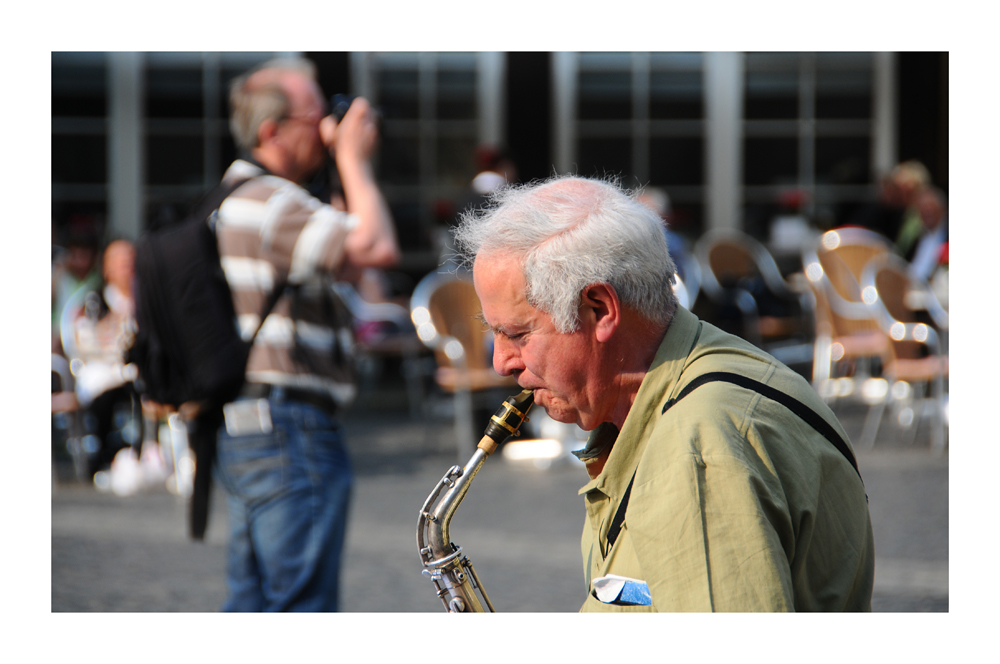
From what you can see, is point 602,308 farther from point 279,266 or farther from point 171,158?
point 171,158

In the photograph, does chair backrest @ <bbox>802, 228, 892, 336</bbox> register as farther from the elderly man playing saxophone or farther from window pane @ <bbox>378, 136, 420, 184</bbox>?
the elderly man playing saxophone

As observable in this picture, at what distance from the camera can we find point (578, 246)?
148 centimetres

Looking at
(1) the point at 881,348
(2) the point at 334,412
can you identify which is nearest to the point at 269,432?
(2) the point at 334,412

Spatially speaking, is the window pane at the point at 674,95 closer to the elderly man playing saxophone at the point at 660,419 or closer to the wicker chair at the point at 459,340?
the wicker chair at the point at 459,340

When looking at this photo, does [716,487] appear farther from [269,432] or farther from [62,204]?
[62,204]

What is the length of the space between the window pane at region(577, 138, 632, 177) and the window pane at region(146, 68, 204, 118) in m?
3.95

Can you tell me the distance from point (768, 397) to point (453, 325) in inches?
191

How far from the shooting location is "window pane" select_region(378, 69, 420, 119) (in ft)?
31.5

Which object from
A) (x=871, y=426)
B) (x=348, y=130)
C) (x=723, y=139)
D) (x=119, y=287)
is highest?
(x=723, y=139)

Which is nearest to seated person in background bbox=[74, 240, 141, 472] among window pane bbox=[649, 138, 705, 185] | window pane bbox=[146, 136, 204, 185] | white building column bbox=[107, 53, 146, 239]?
white building column bbox=[107, 53, 146, 239]

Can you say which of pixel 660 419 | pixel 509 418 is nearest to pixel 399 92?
pixel 509 418

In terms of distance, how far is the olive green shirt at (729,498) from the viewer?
125cm

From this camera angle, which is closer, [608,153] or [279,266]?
[279,266]
